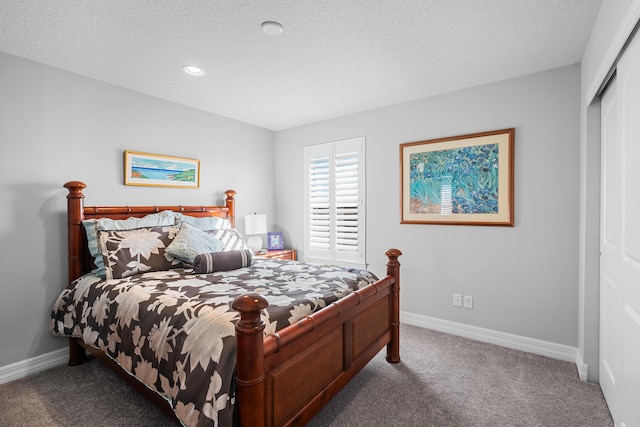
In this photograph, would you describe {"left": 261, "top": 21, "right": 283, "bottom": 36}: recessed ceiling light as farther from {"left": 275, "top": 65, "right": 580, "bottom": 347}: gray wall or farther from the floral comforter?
{"left": 275, "top": 65, "right": 580, "bottom": 347}: gray wall

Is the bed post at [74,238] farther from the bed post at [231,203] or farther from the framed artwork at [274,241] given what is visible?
the framed artwork at [274,241]

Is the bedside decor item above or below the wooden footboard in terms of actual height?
above

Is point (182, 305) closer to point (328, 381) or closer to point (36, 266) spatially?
point (328, 381)

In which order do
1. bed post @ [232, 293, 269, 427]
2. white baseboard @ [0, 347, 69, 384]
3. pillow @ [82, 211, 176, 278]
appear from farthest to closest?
pillow @ [82, 211, 176, 278] → white baseboard @ [0, 347, 69, 384] → bed post @ [232, 293, 269, 427]

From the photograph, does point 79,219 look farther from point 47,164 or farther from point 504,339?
point 504,339

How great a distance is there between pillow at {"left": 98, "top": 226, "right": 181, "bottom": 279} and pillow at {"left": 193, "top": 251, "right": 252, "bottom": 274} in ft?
0.98

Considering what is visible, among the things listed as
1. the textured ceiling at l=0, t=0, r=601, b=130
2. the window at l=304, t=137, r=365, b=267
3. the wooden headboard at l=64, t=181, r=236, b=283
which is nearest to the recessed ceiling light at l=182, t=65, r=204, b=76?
the textured ceiling at l=0, t=0, r=601, b=130

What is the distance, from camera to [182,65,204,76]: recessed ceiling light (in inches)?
103

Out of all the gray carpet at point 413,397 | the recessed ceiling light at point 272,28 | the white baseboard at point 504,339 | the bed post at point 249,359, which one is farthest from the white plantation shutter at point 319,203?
the bed post at point 249,359

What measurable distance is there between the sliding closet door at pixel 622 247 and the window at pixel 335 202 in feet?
7.28

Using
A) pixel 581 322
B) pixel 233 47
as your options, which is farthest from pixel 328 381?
pixel 233 47

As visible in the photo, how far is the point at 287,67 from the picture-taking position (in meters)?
2.63

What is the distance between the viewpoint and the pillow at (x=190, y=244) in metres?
2.66

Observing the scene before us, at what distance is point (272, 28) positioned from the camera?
206 cm
